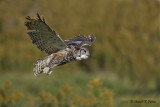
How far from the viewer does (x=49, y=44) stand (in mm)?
7496

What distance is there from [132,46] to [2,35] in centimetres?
405

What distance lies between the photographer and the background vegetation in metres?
16.0

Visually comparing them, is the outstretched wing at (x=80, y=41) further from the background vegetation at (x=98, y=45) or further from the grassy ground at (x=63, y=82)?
the background vegetation at (x=98, y=45)

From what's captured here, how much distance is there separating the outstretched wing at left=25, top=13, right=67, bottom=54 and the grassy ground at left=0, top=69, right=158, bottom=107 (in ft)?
22.4

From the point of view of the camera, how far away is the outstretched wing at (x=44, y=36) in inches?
283

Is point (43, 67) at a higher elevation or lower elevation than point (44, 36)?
lower

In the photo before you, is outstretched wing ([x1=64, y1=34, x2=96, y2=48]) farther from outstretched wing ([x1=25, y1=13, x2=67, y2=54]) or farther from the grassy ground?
the grassy ground

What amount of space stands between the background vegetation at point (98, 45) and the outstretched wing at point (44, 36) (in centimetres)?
711

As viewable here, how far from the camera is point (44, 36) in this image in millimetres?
7379

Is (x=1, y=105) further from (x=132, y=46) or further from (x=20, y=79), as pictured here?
(x=132, y=46)

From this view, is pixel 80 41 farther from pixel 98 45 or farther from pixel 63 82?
pixel 98 45

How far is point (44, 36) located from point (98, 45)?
450 inches

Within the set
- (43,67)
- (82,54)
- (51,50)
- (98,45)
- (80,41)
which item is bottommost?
(43,67)

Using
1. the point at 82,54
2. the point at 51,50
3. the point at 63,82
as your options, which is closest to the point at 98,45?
the point at 63,82
